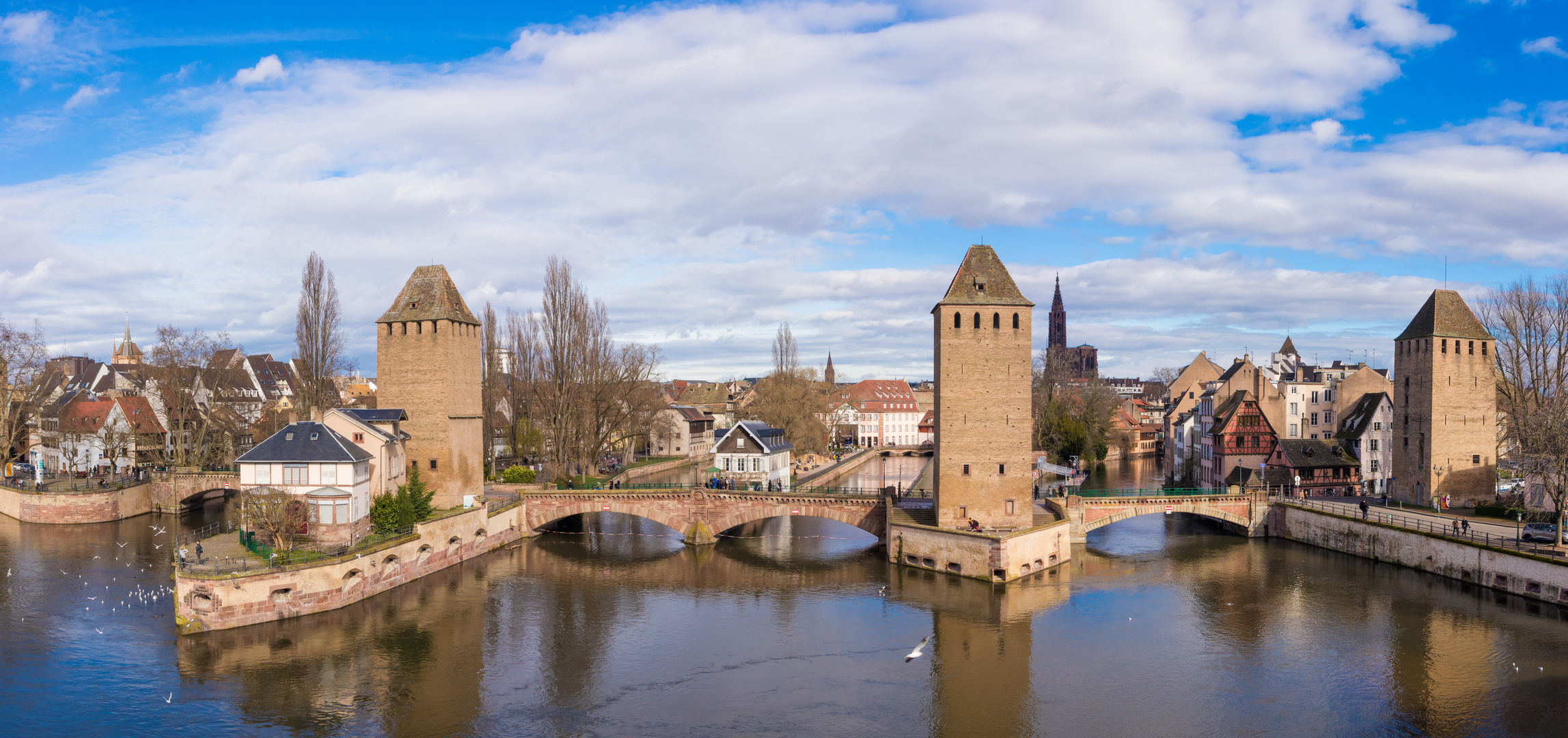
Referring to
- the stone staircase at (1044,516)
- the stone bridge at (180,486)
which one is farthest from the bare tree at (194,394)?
the stone staircase at (1044,516)

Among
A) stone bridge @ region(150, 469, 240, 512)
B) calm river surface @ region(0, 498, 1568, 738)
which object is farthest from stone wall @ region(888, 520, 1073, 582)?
stone bridge @ region(150, 469, 240, 512)

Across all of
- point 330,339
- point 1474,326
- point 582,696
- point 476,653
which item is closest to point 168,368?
point 330,339

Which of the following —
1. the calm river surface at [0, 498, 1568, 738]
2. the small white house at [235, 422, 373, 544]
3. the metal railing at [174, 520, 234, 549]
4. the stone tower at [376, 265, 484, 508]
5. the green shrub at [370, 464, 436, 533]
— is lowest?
the calm river surface at [0, 498, 1568, 738]

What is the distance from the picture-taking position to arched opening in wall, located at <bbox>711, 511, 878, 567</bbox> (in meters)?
46.2

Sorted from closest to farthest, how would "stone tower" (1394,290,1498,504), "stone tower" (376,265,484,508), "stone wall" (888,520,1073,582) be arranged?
"stone wall" (888,520,1073,582)
"stone tower" (376,265,484,508)
"stone tower" (1394,290,1498,504)

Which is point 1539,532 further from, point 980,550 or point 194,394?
point 194,394

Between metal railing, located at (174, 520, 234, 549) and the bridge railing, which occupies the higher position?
the bridge railing

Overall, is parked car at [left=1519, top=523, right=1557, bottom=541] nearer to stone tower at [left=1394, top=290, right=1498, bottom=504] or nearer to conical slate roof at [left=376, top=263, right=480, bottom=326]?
stone tower at [left=1394, top=290, right=1498, bottom=504]

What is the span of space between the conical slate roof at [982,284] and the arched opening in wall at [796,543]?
13819 millimetres

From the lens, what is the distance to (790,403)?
90.2 meters

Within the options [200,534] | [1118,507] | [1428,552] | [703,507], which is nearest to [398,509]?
[200,534]

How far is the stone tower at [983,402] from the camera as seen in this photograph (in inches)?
1630

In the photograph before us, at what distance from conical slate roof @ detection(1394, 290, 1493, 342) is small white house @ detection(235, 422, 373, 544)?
170ft

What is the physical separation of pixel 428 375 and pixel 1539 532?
159ft
